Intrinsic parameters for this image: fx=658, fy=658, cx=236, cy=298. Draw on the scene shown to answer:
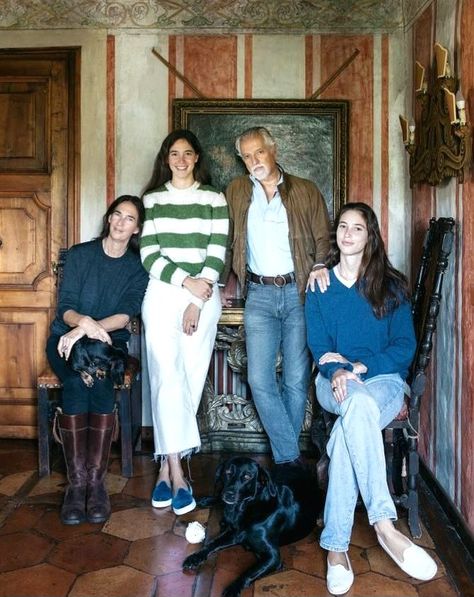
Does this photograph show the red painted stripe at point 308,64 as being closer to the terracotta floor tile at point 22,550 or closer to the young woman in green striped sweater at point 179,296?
the young woman in green striped sweater at point 179,296

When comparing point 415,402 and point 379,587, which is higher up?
point 415,402

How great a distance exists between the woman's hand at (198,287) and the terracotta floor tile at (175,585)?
1.20m

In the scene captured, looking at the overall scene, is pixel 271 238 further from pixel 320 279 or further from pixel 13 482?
pixel 13 482

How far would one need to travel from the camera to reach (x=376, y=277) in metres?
2.70

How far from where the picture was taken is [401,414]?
267 cm

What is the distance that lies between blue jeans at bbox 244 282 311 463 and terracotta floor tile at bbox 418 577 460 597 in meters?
0.95

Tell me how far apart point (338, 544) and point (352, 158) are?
226cm

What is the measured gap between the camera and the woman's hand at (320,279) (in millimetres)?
2756

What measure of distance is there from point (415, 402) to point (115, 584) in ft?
4.39

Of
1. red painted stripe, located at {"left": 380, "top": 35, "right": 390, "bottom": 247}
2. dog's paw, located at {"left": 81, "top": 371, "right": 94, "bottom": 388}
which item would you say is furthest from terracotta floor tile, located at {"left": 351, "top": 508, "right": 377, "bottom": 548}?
red painted stripe, located at {"left": 380, "top": 35, "right": 390, "bottom": 247}

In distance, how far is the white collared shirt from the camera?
3.11 meters

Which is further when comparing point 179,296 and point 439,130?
point 179,296

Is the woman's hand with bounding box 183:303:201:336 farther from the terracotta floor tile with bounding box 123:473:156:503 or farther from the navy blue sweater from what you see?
the terracotta floor tile with bounding box 123:473:156:503

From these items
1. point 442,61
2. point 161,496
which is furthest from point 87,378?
point 442,61
